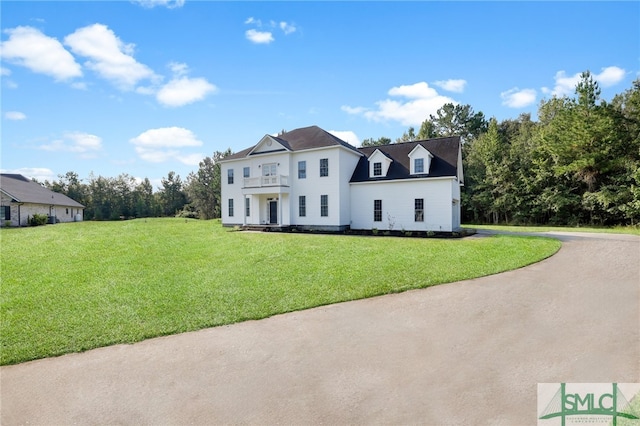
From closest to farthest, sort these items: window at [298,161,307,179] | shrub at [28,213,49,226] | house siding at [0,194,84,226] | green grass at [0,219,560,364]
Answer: green grass at [0,219,560,364] < window at [298,161,307,179] < house siding at [0,194,84,226] < shrub at [28,213,49,226]

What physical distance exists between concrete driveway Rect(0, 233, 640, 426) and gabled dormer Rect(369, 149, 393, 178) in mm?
14971

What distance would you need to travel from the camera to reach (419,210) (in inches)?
776

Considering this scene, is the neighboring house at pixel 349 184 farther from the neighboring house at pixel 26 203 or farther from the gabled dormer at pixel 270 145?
the neighboring house at pixel 26 203

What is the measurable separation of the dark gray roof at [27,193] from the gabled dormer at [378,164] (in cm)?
3309

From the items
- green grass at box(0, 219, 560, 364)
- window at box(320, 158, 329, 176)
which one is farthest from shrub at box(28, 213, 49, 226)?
window at box(320, 158, 329, 176)

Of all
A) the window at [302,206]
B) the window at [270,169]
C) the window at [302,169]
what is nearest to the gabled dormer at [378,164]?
the window at [302,169]

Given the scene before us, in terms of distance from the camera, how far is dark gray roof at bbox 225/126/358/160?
21869 millimetres

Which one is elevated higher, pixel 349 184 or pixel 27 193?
pixel 27 193

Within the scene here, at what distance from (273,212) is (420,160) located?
1125 cm

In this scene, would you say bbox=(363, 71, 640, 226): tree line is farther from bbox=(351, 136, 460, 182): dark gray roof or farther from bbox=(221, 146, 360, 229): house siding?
bbox=(221, 146, 360, 229): house siding

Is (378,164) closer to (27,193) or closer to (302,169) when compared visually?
(302,169)

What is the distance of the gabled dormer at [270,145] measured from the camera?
22.8 meters

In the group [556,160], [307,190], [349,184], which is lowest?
[307,190]

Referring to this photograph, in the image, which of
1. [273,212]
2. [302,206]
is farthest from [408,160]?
[273,212]
